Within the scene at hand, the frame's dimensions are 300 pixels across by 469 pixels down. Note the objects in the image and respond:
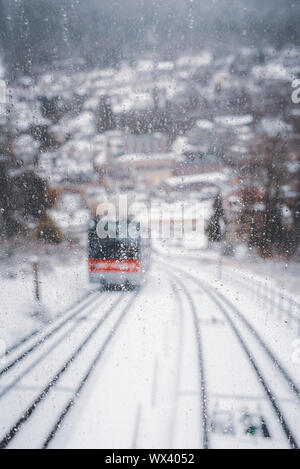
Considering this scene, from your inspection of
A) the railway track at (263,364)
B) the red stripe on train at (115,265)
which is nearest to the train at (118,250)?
the red stripe on train at (115,265)

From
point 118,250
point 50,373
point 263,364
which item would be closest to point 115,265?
point 118,250

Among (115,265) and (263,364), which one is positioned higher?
(115,265)

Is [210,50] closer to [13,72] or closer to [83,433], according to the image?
[13,72]

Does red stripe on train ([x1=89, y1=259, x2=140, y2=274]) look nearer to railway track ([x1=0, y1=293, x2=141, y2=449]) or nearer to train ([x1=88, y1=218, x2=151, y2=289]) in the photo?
train ([x1=88, y1=218, x2=151, y2=289])

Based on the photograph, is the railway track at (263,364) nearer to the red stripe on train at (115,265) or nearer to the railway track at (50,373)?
the red stripe on train at (115,265)

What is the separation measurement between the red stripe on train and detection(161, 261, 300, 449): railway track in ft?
4.94

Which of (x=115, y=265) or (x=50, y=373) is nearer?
(x=50, y=373)

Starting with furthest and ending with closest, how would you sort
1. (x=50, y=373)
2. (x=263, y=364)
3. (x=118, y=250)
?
(x=118, y=250) < (x=263, y=364) < (x=50, y=373)

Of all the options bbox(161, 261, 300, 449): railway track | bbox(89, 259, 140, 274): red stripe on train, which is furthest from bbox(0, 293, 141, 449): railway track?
bbox(161, 261, 300, 449): railway track

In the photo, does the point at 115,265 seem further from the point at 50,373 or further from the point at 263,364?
the point at 263,364

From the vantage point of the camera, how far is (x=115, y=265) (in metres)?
4.09

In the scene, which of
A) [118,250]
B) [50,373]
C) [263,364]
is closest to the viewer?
[50,373]

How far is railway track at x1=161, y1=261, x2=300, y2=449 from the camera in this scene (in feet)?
6.37

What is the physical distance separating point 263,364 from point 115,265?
8.26 ft
